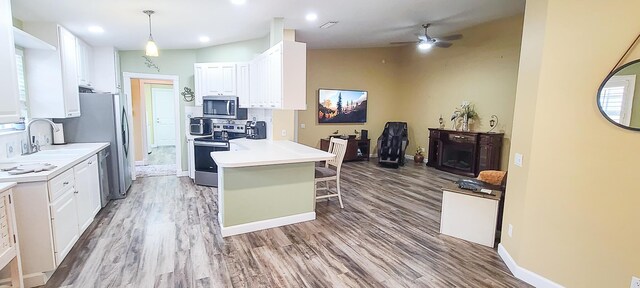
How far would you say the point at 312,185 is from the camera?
12.1 ft

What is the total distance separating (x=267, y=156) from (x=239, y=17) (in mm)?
1946

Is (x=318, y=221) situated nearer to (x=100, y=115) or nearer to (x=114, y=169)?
(x=114, y=169)

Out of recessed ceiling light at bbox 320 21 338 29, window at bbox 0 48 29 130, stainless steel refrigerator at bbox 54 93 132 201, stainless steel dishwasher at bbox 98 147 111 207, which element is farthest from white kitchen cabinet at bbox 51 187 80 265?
recessed ceiling light at bbox 320 21 338 29

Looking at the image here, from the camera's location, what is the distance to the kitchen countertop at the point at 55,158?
7.41ft

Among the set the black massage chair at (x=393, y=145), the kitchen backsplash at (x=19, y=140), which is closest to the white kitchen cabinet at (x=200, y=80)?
the kitchen backsplash at (x=19, y=140)

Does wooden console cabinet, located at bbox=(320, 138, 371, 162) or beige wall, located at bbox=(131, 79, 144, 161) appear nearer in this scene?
beige wall, located at bbox=(131, 79, 144, 161)

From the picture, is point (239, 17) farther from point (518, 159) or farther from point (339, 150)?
point (518, 159)

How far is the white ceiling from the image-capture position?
3.25m

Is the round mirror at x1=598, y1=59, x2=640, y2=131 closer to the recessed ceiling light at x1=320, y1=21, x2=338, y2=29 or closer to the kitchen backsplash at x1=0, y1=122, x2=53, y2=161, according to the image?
the recessed ceiling light at x1=320, y1=21, x2=338, y2=29

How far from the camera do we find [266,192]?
11.1 feet

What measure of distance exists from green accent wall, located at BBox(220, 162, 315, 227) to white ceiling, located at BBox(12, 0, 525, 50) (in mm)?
1940

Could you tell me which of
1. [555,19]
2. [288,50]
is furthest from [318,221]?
[555,19]

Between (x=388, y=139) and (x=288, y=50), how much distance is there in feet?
14.1

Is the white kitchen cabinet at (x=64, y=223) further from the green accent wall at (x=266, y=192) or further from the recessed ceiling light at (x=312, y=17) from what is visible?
the recessed ceiling light at (x=312, y=17)
